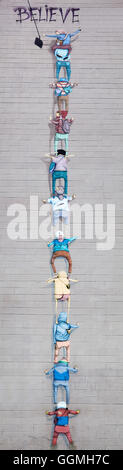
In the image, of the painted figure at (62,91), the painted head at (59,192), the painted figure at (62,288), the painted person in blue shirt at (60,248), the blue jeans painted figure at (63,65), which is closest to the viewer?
the painted figure at (62,288)

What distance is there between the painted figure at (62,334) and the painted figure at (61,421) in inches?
30.0

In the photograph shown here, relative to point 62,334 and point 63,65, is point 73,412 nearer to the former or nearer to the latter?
point 62,334

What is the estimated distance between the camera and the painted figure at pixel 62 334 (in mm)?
7965

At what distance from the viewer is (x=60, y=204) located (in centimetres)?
844

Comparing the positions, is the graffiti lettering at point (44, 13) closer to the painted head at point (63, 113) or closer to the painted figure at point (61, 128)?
the painted head at point (63, 113)

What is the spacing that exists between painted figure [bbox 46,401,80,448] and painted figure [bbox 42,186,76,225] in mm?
3168

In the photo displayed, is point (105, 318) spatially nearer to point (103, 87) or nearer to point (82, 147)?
point (82, 147)

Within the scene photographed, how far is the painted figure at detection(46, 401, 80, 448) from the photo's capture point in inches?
305

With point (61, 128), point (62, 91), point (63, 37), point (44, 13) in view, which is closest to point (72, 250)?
point (61, 128)

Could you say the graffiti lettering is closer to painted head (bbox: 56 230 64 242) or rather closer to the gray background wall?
the gray background wall

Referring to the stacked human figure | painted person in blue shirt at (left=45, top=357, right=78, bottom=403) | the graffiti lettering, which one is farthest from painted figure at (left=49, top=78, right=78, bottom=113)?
painted person in blue shirt at (left=45, top=357, right=78, bottom=403)
